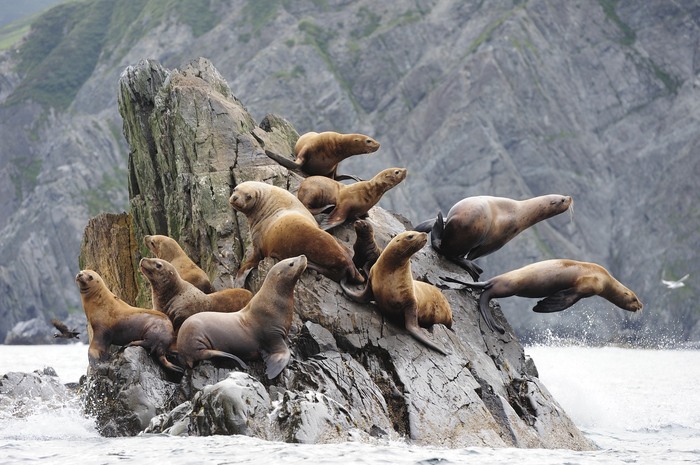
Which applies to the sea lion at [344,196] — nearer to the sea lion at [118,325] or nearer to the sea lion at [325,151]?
the sea lion at [325,151]

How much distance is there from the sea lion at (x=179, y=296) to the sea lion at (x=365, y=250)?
5.06ft

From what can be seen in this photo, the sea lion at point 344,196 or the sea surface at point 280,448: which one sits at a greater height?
the sea lion at point 344,196

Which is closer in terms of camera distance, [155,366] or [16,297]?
[155,366]

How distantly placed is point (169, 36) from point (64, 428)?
390 ft

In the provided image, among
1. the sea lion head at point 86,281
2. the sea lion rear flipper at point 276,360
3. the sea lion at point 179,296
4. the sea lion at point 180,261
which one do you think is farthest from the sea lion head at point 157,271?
the sea lion rear flipper at point 276,360

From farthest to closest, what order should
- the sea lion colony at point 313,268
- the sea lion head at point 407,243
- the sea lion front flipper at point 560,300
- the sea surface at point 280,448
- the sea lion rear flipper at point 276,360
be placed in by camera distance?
the sea lion front flipper at point 560,300 → the sea lion head at point 407,243 → the sea lion colony at point 313,268 → the sea lion rear flipper at point 276,360 → the sea surface at point 280,448

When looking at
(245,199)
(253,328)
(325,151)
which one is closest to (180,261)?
(245,199)

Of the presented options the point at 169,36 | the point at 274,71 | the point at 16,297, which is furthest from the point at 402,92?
the point at 16,297

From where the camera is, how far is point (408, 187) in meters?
92.1

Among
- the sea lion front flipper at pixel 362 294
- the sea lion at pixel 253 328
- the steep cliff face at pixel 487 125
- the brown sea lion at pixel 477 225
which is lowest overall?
the steep cliff face at pixel 487 125

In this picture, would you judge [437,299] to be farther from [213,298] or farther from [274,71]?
[274,71]

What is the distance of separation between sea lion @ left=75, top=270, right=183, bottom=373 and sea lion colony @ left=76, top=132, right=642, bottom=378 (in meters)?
0.01

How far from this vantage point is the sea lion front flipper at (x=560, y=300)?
1373 centimetres

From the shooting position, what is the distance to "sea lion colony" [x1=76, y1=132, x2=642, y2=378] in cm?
1096
